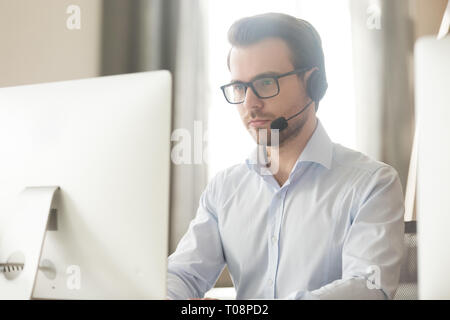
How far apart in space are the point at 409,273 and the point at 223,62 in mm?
1490

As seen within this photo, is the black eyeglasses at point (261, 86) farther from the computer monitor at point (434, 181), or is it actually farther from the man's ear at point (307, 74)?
the computer monitor at point (434, 181)

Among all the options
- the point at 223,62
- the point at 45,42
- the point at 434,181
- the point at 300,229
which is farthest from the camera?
the point at 223,62

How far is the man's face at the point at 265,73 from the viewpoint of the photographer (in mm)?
1387

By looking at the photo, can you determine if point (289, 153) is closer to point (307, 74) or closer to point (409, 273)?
point (307, 74)

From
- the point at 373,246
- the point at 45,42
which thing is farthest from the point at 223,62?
the point at 373,246

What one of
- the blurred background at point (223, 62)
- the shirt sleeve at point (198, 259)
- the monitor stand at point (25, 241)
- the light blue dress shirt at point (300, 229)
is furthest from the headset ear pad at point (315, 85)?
the blurred background at point (223, 62)

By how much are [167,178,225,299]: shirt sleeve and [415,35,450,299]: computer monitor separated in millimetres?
646

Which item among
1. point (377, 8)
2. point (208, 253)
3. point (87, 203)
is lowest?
point (208, 253)

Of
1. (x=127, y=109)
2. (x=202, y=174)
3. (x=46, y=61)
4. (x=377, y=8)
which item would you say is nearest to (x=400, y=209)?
(x=127, y=109)

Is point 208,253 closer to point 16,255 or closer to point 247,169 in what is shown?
point 247,169

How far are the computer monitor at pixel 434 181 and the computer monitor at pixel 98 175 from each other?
0.36m

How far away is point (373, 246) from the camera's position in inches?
42.8
